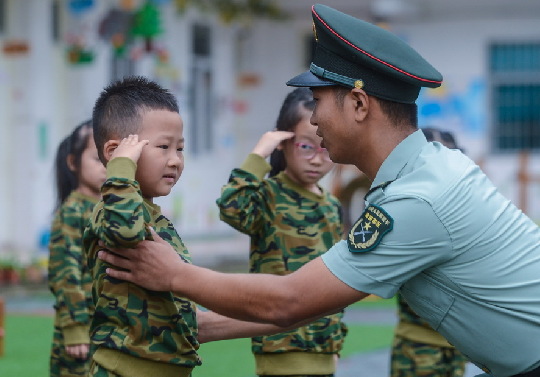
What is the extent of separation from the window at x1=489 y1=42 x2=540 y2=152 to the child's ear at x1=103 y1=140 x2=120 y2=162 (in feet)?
60.3

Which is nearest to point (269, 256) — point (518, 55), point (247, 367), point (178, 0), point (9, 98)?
point (247, 367)

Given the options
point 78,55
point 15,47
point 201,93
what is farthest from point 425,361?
point 201,93

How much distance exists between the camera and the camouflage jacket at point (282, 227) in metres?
4.91

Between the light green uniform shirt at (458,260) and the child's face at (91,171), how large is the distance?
2730 millimetres

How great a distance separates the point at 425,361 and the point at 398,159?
2.84 meters

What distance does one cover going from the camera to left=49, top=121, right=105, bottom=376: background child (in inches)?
220

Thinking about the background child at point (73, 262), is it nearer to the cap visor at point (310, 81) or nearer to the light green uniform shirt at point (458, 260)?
the cap visor at point (310, 81)

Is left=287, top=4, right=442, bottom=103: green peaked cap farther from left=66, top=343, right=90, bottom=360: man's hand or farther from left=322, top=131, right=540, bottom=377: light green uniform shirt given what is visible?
left=66, top=343, right=90, bottom=360: man's hand

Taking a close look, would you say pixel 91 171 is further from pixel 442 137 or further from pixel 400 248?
pixel 400 248

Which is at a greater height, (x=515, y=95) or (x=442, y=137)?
(x=515, y=95)

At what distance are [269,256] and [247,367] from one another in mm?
3467

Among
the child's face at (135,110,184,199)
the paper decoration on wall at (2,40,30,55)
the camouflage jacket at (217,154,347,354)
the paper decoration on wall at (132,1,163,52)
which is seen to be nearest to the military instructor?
the child's face at (135,110,184,199)

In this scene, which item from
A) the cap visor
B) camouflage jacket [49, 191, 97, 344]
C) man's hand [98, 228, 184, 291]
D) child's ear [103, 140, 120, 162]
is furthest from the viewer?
camouflage jacket [49, 191, 97, 344]

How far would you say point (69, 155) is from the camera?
604cm
